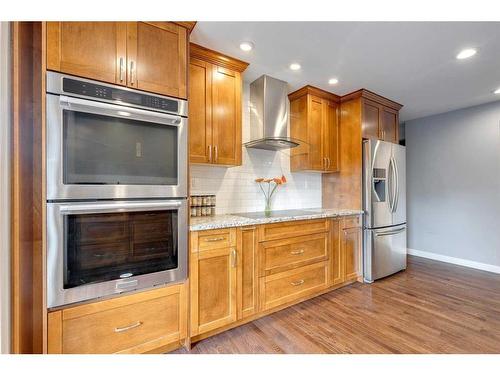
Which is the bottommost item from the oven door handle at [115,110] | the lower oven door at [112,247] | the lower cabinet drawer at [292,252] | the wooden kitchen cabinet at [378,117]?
the lower cabinet drawer at [292,252]

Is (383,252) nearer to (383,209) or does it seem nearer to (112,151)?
(383,209)

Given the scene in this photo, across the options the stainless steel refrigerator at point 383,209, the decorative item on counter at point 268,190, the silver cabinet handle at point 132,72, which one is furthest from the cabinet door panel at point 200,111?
the stainless steel refrigerator at point 383,209

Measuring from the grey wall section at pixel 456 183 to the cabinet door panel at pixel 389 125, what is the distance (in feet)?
3.65

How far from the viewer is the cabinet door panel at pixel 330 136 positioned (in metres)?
3.10

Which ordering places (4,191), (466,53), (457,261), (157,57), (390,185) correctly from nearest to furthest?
1. (4,191)
2. (157,57)
3. (466,53)
4. (390,185)
5. (457,261)

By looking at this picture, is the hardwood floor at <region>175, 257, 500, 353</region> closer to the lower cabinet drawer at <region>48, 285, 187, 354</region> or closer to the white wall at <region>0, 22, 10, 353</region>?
the lower cabinet drawer at <region>48, 285, 187, 354</region>

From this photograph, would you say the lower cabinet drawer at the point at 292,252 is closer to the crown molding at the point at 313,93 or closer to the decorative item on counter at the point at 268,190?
the decorative item on counter at the point at 268,190

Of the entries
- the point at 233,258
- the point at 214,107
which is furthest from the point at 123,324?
the point at 214,107

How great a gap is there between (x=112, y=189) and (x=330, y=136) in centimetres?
271

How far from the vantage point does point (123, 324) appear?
1456mm

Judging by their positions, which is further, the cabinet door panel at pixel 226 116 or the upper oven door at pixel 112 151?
the cabinet door panel at pixel 226 116

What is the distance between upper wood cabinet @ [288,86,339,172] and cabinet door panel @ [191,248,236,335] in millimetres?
1711
